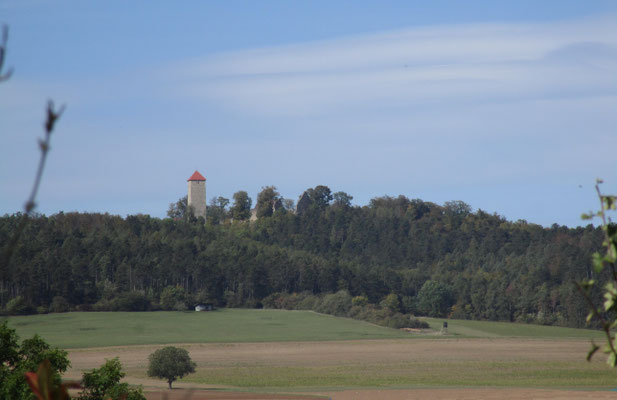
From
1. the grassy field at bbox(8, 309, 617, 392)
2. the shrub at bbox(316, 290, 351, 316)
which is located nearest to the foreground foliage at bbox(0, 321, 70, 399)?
the grassy field at bbox(8, 309, 617, 392)

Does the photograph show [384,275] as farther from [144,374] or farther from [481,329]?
[144,374]

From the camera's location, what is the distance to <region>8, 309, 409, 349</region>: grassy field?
83.2 metres

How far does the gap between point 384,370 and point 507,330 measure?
132ft

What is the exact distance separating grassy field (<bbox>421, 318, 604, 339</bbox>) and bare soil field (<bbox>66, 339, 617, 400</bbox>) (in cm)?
577

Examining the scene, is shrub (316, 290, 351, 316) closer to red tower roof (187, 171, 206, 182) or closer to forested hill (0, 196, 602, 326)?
forested hill (0, 196, 602, 326)

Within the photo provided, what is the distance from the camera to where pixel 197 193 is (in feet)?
584

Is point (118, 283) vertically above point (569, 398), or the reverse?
point (118, 283)

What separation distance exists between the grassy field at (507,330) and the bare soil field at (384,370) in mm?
5773

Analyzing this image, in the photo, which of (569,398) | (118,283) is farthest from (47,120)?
(118,283)

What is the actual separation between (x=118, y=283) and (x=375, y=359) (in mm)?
51324

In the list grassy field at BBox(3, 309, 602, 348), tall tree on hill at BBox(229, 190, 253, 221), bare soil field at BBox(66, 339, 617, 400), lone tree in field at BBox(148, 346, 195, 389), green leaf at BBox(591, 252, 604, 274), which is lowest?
bare soil field at BBox(66, 339, 617, 400)

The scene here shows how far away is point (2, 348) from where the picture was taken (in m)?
27.1

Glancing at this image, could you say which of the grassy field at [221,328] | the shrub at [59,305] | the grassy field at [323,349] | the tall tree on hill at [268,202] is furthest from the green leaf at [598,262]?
the tall tree on hill at [268,202]

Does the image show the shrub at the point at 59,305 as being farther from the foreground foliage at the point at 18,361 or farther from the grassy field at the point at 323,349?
the foreground foliage at the point at 18,361
